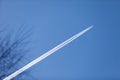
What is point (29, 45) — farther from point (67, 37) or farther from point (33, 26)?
point (67, 37)

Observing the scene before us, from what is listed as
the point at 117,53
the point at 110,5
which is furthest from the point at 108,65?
the point at 110,5

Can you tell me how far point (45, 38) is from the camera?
195 centimetres

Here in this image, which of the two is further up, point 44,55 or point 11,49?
point 11,49

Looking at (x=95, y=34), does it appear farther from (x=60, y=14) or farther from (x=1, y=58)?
(x=1, y=58)

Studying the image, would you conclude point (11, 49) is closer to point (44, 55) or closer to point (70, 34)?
point (44, 55)

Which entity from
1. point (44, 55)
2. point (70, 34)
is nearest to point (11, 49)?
point (44, 55)

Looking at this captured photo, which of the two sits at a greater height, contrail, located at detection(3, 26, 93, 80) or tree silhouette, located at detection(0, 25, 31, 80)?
tree silhouette, located at detection(0, 25, 31, 80)

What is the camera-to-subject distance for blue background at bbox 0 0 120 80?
6.18ft

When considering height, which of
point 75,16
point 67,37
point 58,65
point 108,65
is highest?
point 75,16

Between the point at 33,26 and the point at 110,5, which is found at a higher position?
the point at 33,26

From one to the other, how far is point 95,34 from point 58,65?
0.52 m

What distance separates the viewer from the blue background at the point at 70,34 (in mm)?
1884

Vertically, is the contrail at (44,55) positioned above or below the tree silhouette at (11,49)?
below

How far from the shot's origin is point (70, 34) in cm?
194
